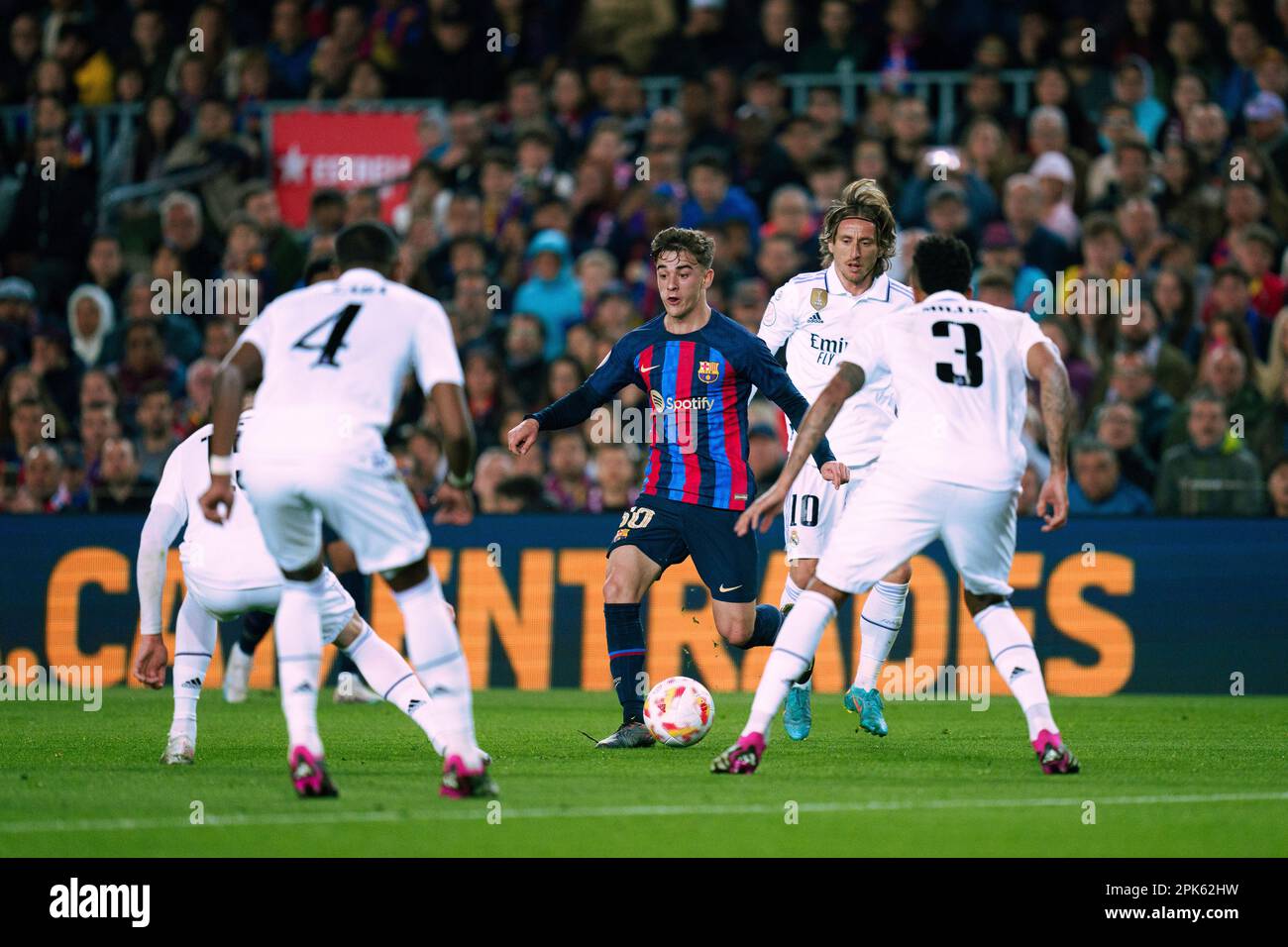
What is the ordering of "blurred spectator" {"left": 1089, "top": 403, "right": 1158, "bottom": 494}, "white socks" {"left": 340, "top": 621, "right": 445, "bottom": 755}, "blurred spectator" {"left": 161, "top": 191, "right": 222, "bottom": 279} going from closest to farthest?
1. "white socks" {"left": 340, "top": 621, "right": 445, "bottom": 755}
2. "blurred spectator" {"left": 1089, "top": 403, "right": 1158, "bottom": 494}
3. "blurred spectator" {"left": 161, "top": 191, "right": 222, "bottom": 279}

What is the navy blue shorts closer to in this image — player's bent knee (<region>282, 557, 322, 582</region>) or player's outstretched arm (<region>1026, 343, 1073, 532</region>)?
player's outstretched arm (<region>1026, 343, 1073, 532</region>)

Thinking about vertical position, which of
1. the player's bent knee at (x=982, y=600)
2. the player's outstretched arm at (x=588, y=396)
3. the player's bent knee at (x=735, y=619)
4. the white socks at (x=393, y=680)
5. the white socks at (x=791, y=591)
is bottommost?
the white socks at (x=393, y=680)

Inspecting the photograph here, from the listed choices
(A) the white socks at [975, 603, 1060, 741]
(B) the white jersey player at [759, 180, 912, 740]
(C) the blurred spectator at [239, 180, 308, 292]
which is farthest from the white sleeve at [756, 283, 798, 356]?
(C) the blurred spectator at [239, 180, 308, 292]

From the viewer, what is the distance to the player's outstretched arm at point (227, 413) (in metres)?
7.18

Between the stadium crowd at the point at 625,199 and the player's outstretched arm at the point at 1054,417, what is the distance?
5959mm

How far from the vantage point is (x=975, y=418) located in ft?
26.7

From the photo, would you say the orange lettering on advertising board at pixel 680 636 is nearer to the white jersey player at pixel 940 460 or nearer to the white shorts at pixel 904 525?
the white jersey player at pixel 940 460

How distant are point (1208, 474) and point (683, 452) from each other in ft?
18.3

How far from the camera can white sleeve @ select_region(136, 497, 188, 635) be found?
30.0 feet

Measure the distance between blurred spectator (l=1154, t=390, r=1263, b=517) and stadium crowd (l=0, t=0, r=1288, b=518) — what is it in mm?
21

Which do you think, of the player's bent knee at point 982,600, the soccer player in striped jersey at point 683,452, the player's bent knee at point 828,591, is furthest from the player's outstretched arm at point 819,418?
A: the soccer player in striped jersey at point 683,452

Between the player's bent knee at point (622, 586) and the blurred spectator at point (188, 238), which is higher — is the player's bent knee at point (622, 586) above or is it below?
below

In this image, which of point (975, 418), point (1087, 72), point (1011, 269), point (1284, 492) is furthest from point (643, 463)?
point (975, 418)

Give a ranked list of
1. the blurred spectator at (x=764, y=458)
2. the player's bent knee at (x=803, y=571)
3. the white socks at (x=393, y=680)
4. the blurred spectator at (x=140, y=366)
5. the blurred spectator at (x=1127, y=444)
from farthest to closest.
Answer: the blurred spectator at (x=140, y=366)
the blurred spectator at (x=764, y=458)
the blurred spectator at (x=1127, y=444)
the player's bent knee at (x=803, y=571)
the white socks at (x=393, y=680)
